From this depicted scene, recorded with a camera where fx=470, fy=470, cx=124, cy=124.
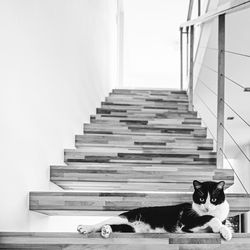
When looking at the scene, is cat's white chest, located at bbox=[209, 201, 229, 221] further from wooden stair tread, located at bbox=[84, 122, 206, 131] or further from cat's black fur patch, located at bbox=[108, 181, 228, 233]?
wooden stair tread, located at bbox=[84, 122, 206, 131]

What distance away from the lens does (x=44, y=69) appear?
2158mm

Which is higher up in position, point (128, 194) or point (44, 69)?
point (44, 69)

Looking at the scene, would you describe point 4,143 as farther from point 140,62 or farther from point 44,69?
point 140,62

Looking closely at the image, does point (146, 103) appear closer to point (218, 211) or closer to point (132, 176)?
point (132, 176)

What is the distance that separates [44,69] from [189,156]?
1.07 m

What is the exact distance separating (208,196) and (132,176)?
1.97 ft

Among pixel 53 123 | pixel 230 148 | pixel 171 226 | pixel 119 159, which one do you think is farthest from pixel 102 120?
pixel 230 148

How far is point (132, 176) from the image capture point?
223cm

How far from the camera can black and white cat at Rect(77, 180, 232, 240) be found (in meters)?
1.55

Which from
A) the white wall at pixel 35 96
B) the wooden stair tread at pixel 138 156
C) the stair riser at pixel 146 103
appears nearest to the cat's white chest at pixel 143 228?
the white wall at pixel 35 96

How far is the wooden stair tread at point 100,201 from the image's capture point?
1.86 meters

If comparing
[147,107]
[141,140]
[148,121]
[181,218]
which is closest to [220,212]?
[181,218]

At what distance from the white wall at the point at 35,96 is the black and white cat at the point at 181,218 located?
1.14ft

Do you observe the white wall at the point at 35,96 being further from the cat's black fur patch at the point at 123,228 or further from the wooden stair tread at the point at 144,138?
the cat's black fur patch at the point at 123,228
